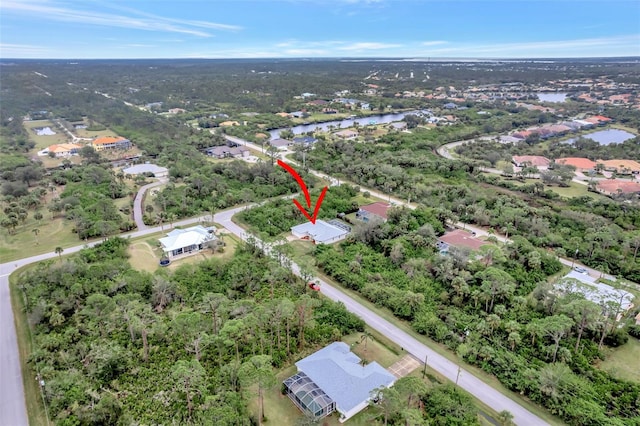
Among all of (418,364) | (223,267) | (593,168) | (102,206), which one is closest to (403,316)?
(418,364)

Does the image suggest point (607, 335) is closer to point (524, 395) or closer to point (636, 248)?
point (524, 395)

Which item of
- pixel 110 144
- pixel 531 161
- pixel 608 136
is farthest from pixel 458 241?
pixel 608 136

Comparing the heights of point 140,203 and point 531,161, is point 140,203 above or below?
below

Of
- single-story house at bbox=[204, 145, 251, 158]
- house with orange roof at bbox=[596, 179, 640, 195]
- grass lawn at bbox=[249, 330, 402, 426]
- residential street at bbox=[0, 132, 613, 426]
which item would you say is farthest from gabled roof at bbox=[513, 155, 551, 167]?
grass lawn at bbox=[249, 330, 402, 426]

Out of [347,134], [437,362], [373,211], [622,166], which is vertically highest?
[347,134]

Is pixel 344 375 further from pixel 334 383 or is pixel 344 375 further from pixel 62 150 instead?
pixel 62 150
